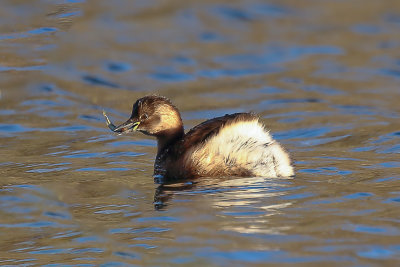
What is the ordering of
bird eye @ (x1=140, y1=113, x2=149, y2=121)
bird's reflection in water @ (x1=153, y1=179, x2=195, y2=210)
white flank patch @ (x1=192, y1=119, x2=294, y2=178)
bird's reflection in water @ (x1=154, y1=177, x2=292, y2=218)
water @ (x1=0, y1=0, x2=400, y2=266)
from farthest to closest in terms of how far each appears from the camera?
bird eye @ (x1=140, y1=113, x2=149, y2=121) → white flank patch @ (x1=192, y1=119, x2=294, y2=178) → bird's reflection in water @ (x1=153, y1=179, x2=195, y2=210) → bird's reflection in water @ (x1=154, y1=177, x2=292, y2=218) → water @ (x1=0, y1=0, x2=400, y2=266)

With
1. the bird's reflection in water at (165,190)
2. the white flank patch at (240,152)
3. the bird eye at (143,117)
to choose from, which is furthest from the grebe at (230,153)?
→ the bird eye at (143,117)

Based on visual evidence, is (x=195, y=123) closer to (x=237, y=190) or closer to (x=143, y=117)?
(x=143, y=117)

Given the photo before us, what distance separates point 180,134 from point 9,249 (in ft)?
8.96

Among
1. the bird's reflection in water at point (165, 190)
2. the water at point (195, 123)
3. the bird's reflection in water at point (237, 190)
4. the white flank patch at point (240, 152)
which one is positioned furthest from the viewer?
the white flank patch at point (240, 152)

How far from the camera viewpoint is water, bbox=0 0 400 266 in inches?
287

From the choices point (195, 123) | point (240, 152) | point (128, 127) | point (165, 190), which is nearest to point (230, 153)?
point (240, 152)

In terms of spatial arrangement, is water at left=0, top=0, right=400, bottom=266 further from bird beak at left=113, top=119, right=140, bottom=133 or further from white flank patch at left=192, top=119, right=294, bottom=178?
bird beak at left=113, top=119, right=140, bottom=133

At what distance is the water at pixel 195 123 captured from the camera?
7.29 metres

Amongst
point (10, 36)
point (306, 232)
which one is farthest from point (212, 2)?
point (306, 232)

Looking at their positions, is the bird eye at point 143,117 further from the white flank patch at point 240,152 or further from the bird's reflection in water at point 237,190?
the white flank patch at point 240,152

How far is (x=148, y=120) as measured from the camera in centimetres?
972

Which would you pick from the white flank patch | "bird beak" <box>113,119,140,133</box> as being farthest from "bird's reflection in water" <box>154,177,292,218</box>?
"bird beak" <box>113,119,140,133</box>

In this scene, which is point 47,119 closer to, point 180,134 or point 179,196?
point 180,134

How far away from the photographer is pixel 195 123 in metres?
12.4
